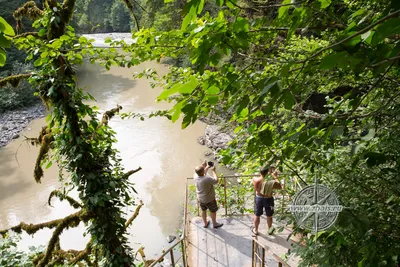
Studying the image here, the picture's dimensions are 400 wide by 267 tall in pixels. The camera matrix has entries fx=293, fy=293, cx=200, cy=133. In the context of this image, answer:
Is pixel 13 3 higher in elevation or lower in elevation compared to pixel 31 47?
higher

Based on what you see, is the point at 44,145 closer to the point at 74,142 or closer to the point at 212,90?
the point at 74,142

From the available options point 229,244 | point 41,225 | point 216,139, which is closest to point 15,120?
point 216,139

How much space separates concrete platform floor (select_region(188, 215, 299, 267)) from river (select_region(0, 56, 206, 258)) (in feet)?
7.98

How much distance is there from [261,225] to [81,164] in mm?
3120

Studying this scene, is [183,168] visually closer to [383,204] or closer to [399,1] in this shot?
[383,204]

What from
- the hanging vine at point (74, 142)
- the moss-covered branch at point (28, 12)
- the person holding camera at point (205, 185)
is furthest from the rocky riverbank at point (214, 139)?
the moss-covered branch at point (28, 12)

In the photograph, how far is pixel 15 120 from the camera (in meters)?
16.0

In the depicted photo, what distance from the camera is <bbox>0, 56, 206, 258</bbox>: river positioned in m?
8.48

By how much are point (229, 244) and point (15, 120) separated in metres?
15.8

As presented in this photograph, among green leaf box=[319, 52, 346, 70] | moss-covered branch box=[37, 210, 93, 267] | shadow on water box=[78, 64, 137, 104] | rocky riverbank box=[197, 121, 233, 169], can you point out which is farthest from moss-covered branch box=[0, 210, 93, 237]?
shadow on water box=[78, 64, 137, 104]

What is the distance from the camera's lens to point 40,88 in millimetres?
3068

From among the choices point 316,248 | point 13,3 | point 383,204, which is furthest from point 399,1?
point 13,3

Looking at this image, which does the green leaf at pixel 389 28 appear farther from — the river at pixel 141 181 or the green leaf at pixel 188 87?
the river at pixel 141 181

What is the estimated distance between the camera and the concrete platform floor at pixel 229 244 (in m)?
4.27
